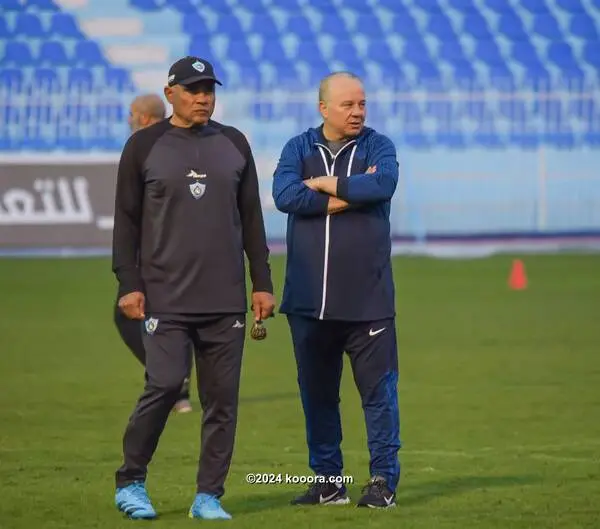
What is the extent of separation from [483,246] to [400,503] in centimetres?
1682

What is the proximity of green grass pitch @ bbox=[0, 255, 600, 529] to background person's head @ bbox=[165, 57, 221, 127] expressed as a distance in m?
1.64

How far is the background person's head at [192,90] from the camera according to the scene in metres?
6.49

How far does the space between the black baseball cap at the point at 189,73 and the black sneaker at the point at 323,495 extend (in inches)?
72.4

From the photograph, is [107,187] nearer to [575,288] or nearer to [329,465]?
[575,288]

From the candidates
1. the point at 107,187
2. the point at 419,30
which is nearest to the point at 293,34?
the point at 419,30

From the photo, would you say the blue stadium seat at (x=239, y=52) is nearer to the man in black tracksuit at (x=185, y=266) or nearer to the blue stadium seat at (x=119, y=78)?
the blue stadium seat at (x=119, y=78)

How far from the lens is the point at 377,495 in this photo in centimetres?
688

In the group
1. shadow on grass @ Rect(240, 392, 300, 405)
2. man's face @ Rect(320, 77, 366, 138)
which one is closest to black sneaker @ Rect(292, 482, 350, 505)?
man's face @ Rect(320, 77, 366, 138)

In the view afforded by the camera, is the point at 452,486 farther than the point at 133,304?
Yes

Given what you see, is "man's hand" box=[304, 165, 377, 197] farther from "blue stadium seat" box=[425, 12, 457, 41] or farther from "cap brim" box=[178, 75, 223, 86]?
"blue stadium seat" box=[425, 12, 457, 41]

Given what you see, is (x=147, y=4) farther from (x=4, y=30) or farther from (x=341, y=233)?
(x=341, y=233)

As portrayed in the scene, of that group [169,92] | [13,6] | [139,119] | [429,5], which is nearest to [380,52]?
[429,5]

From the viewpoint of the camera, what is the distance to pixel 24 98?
2498 cm

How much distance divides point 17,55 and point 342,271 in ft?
68.7
